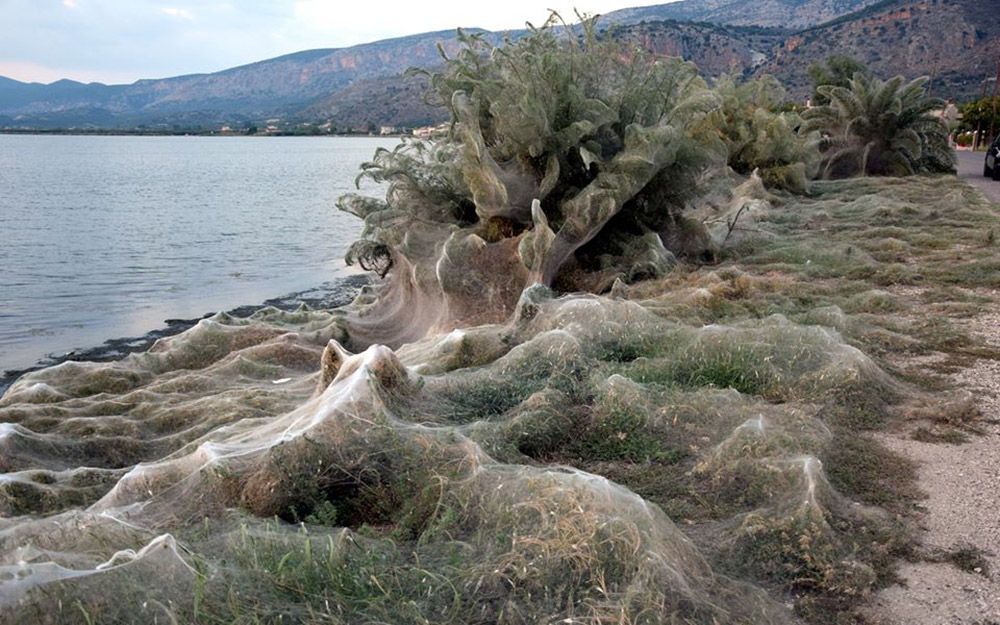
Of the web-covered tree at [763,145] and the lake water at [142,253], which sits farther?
the web-covered tree at [763,145]

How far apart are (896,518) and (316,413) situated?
8.54 feet

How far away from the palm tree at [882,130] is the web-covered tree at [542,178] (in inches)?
452

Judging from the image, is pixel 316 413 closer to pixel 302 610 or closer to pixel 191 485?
pixel 191 485

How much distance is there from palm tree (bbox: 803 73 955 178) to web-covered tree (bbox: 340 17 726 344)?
1147 centimetres

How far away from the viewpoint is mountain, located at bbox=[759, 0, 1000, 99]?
60938 millimetres

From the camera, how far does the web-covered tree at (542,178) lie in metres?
8.85

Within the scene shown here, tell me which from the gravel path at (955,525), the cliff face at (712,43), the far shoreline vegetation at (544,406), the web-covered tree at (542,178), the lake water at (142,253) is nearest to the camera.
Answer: the far shoreline vegetation at (544,406)

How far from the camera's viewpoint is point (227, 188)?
43.1 m

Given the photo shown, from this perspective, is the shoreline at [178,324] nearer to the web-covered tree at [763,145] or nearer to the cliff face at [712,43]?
the web-covered tree at [763,145]

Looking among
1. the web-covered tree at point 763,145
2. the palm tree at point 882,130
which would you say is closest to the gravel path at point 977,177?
the palm tree at point 882,130

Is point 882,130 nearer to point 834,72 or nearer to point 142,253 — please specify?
point 834,72

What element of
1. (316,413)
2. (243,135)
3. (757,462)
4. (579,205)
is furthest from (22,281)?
(243,135)

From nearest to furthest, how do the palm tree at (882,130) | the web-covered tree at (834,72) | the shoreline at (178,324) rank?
the shoreline at (178,324) < the palm tree at (882,130) < the web-covered tree at (834,72)

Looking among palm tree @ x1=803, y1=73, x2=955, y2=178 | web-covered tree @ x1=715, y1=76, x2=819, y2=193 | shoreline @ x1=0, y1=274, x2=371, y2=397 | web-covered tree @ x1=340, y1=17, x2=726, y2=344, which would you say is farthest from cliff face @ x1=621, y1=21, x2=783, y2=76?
web-covered tree @ x1=340, y1=17, x2=726, y2=344
